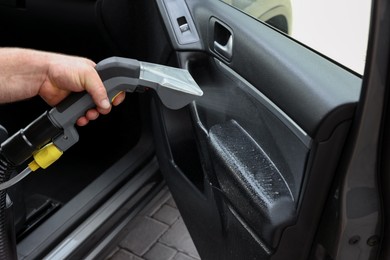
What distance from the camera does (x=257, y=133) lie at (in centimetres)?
131

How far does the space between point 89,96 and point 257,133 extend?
45 centimetres

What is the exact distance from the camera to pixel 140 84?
1087 millimetres

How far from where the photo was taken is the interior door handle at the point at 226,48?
4.54ft

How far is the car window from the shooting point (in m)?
1.08

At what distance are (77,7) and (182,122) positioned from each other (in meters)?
0.60

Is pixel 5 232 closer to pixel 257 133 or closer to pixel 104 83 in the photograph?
pixel 104 83

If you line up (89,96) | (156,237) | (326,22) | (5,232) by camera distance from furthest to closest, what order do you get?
1. (156,237)
2. (5,232)
3. (326,22)
4. (89,96)

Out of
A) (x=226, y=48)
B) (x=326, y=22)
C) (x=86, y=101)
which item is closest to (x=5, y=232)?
(x=86, y=101)

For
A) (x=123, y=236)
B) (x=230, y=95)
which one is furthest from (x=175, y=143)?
(x=123, y=236)

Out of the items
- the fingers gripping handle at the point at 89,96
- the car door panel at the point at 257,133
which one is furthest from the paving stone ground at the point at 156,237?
the fingers gripping handle at the point at 89,96

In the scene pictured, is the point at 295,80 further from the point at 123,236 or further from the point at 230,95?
the point at 123,236

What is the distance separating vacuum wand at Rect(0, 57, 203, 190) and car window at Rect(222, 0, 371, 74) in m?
0.33

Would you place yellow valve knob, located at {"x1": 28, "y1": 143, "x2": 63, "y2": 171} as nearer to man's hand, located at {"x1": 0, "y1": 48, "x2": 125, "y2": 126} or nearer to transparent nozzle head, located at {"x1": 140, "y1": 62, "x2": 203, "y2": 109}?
man's hand, located at {"x1": 0, "y1": 48, "x2": 125, "y2": 126}

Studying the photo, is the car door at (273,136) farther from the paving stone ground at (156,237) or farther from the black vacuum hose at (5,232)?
the black vacuum hose at (5,232)
